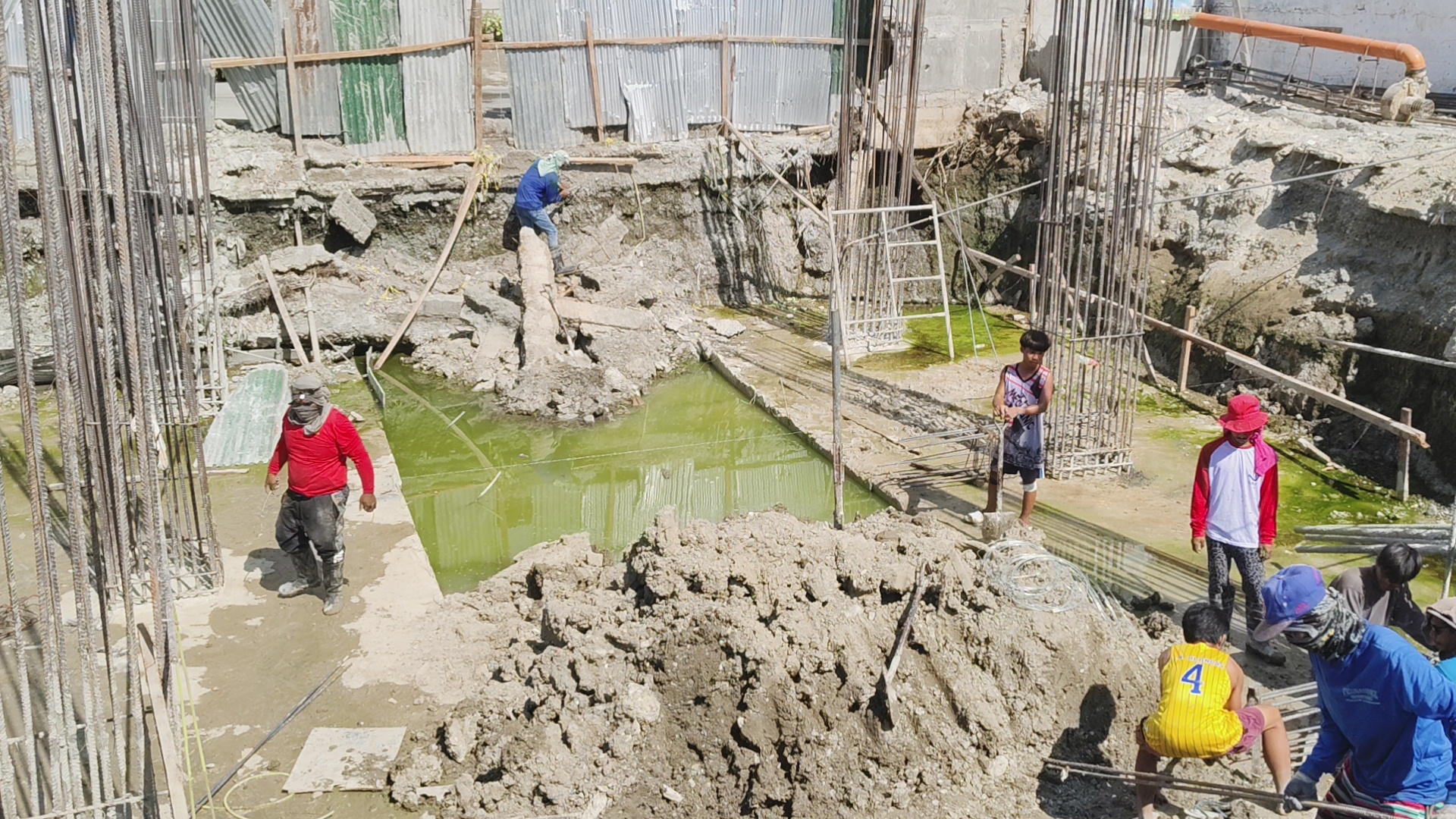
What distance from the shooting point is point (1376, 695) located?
4.00m

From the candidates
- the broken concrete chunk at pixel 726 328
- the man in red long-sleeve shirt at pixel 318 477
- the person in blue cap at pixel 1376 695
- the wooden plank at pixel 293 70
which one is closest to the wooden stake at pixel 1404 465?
the person in blue cap at pixel 1376 695

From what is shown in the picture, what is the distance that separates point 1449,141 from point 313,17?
12163mm

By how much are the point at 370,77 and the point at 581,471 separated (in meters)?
6.56

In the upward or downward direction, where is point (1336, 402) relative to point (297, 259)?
downward

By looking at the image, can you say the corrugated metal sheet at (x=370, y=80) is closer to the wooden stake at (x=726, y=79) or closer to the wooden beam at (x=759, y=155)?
the wooden stake at (x=726, y=79)

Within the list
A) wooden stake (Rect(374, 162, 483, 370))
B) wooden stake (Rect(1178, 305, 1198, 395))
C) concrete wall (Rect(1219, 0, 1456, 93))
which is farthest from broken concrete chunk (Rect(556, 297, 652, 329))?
concrete wall (Rect(1219, 0, 1456, 93))

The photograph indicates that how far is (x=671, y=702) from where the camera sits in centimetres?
572

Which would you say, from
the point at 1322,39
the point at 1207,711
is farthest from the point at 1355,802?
the point at 1322,39

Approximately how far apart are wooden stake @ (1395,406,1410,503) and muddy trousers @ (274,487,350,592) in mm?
7684

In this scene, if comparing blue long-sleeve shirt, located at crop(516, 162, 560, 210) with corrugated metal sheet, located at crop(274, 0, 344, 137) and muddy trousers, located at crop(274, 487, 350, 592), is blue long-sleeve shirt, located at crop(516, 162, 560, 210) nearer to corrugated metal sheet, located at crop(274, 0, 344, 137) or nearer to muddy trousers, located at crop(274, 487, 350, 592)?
corrugated metal sheet, located at crop(274, 0, 344, 137)

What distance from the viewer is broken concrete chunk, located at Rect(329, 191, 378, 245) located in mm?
13500

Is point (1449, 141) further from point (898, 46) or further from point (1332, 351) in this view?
point (898, 46)

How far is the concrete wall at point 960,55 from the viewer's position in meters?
16.2

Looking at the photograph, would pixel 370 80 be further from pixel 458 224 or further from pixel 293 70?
pixel 458 224
